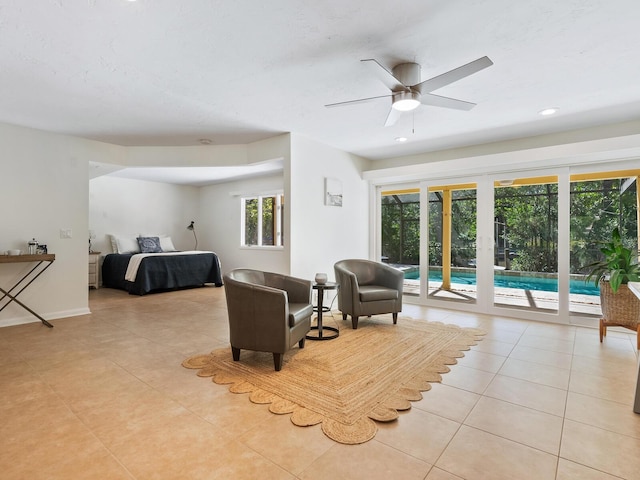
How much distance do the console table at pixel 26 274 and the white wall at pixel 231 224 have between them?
3.72m

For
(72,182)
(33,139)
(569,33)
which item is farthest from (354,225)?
(33,139)

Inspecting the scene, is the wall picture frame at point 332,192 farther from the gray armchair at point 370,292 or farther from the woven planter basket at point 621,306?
the woven planter basket at point 621,306

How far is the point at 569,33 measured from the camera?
2191 millimetres

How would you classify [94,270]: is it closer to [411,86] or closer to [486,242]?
[411,86]

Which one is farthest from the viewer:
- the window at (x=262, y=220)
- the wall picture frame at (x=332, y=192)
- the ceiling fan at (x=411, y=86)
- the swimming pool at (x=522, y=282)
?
the window at (x=262, y=220)

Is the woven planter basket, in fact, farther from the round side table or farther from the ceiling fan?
the round side table

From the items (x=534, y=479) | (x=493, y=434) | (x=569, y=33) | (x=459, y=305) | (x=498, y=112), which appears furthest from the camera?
(x=459, y=305)

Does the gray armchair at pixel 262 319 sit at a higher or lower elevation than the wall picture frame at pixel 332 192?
lower

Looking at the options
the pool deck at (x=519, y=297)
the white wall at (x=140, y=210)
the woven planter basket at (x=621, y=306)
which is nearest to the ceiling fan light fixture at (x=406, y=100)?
the woven planter basket at (x=621, y=306)

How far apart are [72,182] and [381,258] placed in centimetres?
467

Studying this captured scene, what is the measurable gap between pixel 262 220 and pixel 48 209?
3916 mm

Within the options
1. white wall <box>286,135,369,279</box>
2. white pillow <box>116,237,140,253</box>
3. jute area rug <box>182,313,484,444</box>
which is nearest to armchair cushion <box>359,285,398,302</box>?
jute area rug <box>182,313,484,444</box>

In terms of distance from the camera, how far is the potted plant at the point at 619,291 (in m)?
3.34

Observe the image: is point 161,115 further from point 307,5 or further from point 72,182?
point 307,5
